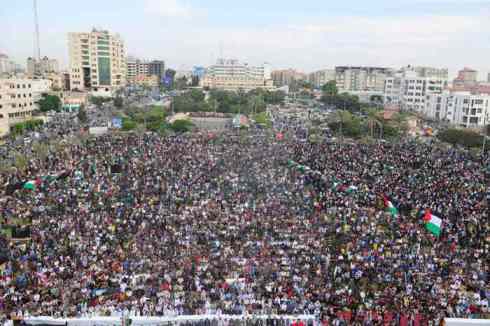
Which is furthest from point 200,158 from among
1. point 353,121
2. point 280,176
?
point 353,121

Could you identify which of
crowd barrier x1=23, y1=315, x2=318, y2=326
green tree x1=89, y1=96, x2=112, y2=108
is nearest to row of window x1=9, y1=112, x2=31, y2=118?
green tree x1=89, y1=96, x2=112, y2=108

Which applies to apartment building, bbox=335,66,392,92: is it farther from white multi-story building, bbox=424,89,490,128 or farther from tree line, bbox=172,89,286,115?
tree line, bbox=172,89,286,115

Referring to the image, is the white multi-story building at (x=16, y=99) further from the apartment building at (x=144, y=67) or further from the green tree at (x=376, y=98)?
the apartment building at (x=144, y=67)

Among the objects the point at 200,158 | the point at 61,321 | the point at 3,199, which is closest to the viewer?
the point at 61,321

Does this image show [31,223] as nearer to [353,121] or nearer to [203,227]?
[203,227]

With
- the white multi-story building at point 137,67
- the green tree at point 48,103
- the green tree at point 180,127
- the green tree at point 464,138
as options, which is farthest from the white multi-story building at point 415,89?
the white multi-story building at point 137,67
